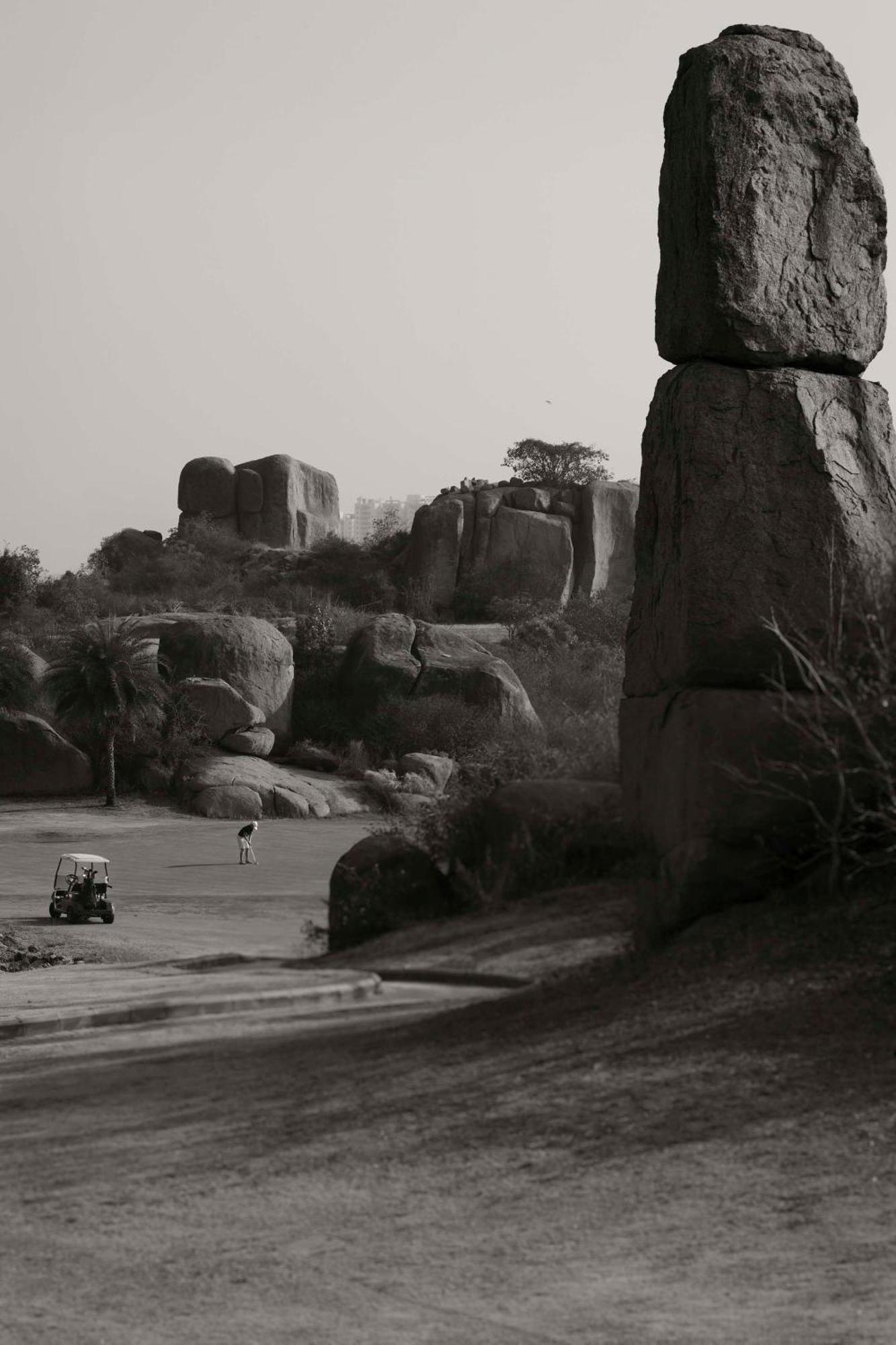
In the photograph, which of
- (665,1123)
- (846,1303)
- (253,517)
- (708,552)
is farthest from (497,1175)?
(253,517)

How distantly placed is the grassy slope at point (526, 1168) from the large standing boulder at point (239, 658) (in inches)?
1369

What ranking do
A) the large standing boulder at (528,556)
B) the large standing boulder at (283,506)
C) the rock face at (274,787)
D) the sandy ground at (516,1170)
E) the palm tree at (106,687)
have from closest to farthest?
1. the sandy ground at (516,1170)
2. the rock face at (274,787)
3. the palm tree at (106,687)
4. the large standing boulder at (528,556)
5. the large standing boulder at (283,506)

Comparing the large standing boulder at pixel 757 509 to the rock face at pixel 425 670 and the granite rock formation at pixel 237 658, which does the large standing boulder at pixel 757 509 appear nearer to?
the rock face at pixel 425 670

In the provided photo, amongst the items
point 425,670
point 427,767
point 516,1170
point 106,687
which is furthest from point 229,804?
point 516,1170

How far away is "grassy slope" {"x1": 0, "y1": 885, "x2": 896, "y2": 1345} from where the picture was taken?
203 inches

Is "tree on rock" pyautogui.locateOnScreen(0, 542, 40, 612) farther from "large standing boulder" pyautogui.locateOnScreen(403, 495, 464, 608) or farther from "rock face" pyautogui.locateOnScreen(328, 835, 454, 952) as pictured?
"rock face" pyautogui.locateOnScreen(328, 835, 454, 952)

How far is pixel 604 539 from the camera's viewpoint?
6419 cm

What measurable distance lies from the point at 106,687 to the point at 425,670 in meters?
8.72

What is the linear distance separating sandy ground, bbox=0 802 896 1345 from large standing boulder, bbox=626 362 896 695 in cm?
167

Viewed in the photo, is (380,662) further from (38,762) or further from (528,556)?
(528,556)

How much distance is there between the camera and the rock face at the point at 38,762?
39.5 m

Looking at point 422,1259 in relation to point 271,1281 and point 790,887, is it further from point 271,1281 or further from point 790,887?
point 790,887

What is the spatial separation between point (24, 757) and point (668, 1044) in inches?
1349

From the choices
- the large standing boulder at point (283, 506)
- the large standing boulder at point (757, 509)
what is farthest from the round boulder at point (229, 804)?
the large standing boulder at point (283, 506)
